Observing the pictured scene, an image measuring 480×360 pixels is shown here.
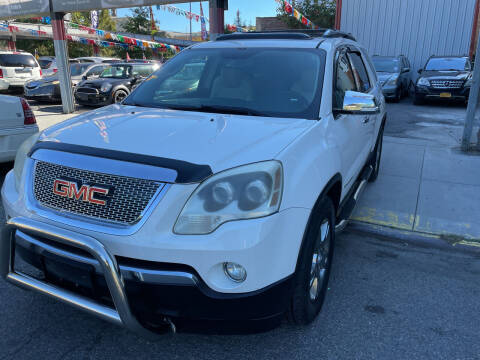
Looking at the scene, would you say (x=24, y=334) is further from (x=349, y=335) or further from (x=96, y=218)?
(x=349, y=335)

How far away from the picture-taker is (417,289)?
121 inches

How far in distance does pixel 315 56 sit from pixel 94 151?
1.88 meters

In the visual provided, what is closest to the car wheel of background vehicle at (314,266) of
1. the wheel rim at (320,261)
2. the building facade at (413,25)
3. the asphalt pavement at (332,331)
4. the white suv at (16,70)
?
the wheel rim at (320,261)

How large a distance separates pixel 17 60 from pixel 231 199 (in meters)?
17.3

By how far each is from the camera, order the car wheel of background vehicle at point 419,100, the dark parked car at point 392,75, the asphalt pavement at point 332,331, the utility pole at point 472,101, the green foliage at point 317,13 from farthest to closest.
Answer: the green foliage at point 317,13, the dark parked car at point 392,75, the car wheel of background vehicle at point 419,100, the utility pole at point 472,101, the asphalt pavement at point 332,331

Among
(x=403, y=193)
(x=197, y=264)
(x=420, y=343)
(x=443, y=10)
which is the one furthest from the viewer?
(x=443, y=10)

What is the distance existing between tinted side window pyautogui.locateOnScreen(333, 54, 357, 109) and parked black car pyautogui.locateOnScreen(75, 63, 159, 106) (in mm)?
9519

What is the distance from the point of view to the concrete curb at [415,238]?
3.87 meters

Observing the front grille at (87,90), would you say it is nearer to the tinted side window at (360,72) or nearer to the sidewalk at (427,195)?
the sidewalk at (427,195)

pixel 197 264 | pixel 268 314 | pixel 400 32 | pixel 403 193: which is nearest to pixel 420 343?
pixel 268 314

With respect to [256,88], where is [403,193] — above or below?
below

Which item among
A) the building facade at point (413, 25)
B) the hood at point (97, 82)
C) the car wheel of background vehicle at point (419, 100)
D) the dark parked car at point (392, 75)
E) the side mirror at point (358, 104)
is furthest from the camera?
the building facade at point (413, 25)

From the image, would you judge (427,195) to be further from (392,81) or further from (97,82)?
(97,82)

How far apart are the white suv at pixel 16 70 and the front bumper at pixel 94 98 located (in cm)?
459
